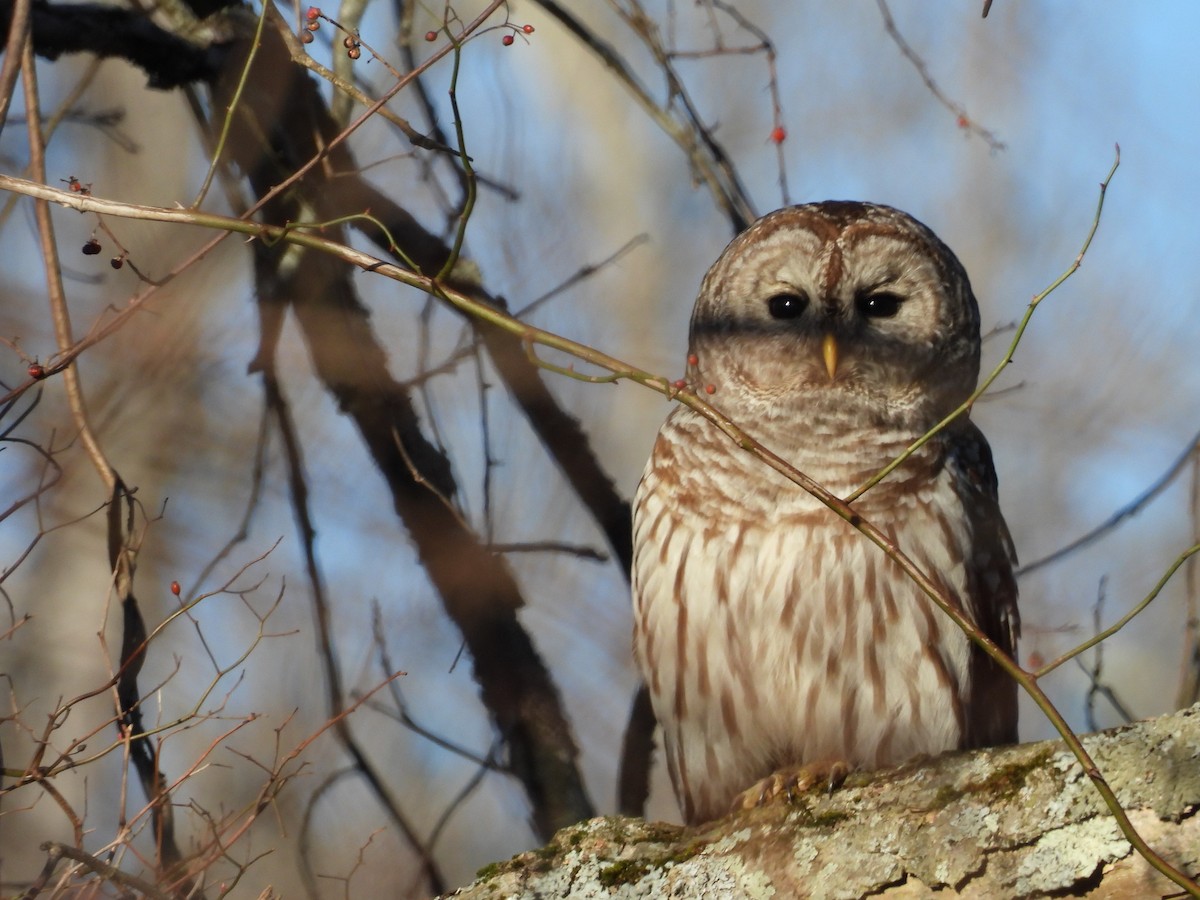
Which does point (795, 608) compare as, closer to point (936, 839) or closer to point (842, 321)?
point (842, 321)

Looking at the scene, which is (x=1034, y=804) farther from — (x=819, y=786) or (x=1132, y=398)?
(x=1132, y=398)

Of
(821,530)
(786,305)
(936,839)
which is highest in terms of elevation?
(786,305)

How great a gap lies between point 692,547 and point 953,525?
66 centimetres

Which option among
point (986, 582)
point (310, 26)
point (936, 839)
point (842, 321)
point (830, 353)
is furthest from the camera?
point (842, 321)

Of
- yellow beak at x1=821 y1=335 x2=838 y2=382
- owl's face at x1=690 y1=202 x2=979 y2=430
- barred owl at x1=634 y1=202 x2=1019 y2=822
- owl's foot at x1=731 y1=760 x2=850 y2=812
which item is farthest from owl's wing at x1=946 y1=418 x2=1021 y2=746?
owl's foot at x1=731 y1=760 x2=850 y2=812

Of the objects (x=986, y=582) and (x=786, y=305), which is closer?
(x=986, y=582)

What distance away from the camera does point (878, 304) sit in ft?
13.5

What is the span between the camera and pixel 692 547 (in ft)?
12.3

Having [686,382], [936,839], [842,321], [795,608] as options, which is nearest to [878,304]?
[842,321]

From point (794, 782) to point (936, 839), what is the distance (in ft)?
3.79

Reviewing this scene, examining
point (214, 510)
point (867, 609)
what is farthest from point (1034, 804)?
point (214, 510)

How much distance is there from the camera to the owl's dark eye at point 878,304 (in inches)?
162

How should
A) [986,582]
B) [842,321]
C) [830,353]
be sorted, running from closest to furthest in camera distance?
[986,582] < [830,353] < [842,321]

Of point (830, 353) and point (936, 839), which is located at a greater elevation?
point (830, 353)
